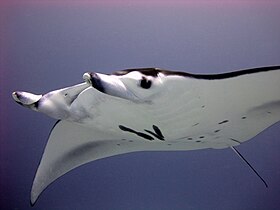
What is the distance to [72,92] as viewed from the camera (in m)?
0.95

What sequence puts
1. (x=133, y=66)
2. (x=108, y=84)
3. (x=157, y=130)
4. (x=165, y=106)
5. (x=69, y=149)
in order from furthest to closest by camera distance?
(x=133, y=66) → (x=69, y=149) → (x=157, y=130) → (x=165, y=106) → (x=108, y=84)

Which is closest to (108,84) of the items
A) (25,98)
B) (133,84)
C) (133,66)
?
(133,84)

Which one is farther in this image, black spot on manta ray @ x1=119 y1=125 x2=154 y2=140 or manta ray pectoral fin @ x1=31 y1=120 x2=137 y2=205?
manta ray pectoral fin @ x1=31 y1=120 x2=137 y2=205

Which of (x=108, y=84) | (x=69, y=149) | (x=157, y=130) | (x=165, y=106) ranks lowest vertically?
(x=69, y=149)

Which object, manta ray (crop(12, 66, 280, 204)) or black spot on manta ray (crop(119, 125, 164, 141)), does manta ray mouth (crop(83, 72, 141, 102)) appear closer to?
manta ray (crop(12, 66, 280, 204))

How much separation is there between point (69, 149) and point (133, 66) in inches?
37.5

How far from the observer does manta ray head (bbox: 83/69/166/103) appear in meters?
0.76

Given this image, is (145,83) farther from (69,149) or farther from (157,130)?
(69,149)

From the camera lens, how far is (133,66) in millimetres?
2182

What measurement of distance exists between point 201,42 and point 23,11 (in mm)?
1156

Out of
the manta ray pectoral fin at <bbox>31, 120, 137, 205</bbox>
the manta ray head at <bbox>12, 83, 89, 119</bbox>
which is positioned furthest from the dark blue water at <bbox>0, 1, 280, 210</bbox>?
the manta ray head at <bbox>12, 83, 89, 119</bbox>

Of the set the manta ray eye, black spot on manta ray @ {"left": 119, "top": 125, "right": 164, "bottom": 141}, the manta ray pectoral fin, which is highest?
the manta ray eye

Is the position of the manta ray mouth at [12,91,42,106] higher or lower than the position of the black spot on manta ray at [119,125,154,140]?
higher

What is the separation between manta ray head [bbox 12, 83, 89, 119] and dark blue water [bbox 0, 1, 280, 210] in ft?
3.93
